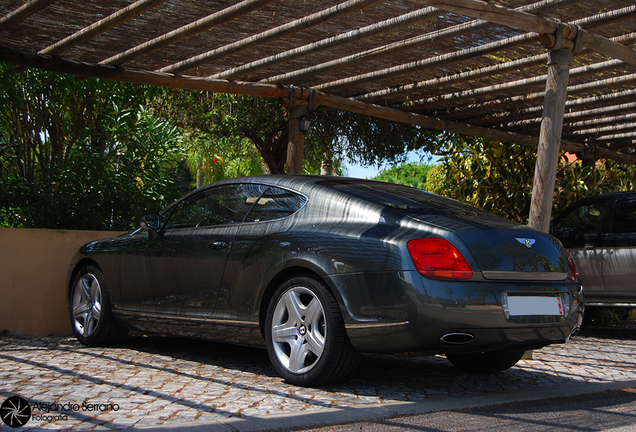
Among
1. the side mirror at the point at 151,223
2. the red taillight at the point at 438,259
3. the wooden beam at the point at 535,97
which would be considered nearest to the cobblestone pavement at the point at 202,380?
the red taillight at the point at 438,259

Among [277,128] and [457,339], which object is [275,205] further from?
[277,128]

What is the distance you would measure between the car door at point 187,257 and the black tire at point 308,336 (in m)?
0.69

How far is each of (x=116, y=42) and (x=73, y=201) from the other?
1.87 metres

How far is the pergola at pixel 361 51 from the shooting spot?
641 cm

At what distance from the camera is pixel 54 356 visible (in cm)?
539

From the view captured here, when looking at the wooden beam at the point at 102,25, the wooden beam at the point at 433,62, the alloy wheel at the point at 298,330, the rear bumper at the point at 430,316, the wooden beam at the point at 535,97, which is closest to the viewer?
the rear bumper at the point at 430,316

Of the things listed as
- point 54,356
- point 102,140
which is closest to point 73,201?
point 102,140

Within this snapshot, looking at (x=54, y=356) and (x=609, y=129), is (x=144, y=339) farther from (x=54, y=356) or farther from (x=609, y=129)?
(x=609, y=129)

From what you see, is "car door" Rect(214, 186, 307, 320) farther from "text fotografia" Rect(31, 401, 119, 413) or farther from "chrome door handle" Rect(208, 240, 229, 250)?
"text fotografia" Rect(31, 401, 119, 413)

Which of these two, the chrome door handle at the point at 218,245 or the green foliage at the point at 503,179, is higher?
the green foliage at the point at 503,179

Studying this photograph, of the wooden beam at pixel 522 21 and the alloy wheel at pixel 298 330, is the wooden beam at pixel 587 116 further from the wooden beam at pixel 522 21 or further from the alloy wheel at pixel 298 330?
the alloy wheel at pixel 298 330

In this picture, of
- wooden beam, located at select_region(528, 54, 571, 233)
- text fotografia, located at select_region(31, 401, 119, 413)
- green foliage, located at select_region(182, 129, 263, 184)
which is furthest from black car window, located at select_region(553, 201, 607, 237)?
green foliage, located at select_region(182, 129, 263, 184)

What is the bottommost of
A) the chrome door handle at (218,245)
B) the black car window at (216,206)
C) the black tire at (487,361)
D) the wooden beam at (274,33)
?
the black tire at (487,361)

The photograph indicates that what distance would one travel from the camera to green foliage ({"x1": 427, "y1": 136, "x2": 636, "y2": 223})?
455 inches
